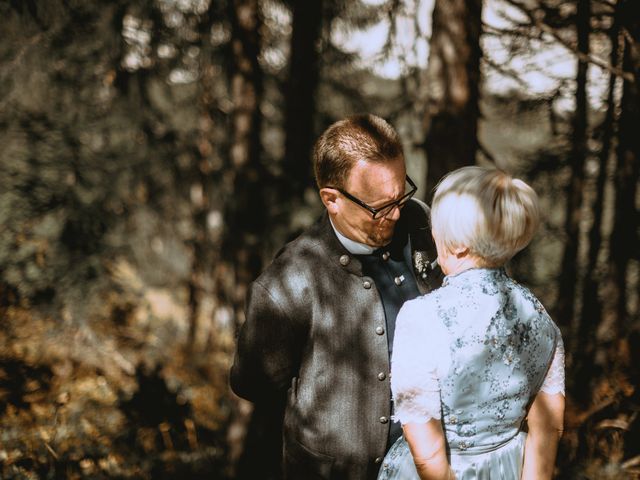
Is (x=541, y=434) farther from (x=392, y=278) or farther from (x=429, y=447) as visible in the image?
(x=392, y=278)

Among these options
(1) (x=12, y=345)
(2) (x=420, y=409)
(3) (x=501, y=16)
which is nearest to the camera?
(2) (x=420, y=409)

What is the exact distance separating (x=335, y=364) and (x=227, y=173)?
221 inches

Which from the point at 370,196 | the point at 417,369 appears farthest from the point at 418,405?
the point at 370,196

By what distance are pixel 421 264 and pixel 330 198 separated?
0.46 m

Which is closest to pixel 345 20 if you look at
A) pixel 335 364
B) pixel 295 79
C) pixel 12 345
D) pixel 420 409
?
pixel 295 79

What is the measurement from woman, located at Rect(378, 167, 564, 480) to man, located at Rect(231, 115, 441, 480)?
0.41 metres

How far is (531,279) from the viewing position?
506cm

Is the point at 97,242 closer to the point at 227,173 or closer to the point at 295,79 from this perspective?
the point at 227,173

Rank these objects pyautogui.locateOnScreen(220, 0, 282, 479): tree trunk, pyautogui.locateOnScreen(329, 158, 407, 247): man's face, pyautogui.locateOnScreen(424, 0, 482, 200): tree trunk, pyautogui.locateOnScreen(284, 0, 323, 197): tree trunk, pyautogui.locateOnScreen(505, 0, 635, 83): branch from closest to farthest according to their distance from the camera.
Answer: pyautogui.locateOnScreen(329, 158, 407, 247): man's face
pyautogui.locateOnScreen(424, 0, 482, 200): tree trunk
pyautogui.locateOnScreen(505, 0, 635, 83): branch
pyautogui.locateOnScreen(220, 0, 282, 479): tree trunk
pyautogui.locateOnScreen(284, 0, 323, 197): tree trunk

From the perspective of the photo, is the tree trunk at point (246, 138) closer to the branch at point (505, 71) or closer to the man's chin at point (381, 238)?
the branch at point (505, 71)

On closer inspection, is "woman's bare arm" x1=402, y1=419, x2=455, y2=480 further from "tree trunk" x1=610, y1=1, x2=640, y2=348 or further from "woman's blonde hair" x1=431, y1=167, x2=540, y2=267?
"tree trunk" x1=610, y1=1, x2=640, y2=348

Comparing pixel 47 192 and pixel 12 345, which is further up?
pixel 47 192

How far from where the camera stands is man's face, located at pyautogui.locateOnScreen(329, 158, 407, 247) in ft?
6.78

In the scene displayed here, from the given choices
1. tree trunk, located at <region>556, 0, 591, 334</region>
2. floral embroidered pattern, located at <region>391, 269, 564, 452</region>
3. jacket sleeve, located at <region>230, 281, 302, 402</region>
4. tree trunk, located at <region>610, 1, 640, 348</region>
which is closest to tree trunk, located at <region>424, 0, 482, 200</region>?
jacket sleeve, located at <region>230, 281, 302, 402</region>
